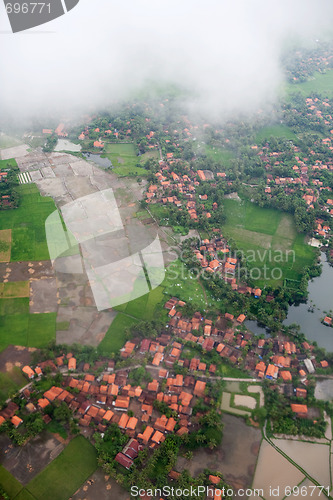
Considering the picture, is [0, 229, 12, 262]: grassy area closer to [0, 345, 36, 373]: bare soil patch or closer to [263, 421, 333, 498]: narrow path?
[0, 345, 36, 373]: bare soil patch

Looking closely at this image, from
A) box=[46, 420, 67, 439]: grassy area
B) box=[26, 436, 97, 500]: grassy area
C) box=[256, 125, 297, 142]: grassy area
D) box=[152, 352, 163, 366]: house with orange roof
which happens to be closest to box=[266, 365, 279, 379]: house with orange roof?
box=[152, 352, 163, 366]: house with orange roof

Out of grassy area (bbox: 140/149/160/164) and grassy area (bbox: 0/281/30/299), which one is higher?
grassy area (bbox: 140/149/160/164)

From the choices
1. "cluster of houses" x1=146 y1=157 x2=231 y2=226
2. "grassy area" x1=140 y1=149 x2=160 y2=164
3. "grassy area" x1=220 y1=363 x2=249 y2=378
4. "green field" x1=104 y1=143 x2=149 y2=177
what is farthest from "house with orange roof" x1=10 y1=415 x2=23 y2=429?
"grassy area" x1=140 y1=149 x2=160 y2=164

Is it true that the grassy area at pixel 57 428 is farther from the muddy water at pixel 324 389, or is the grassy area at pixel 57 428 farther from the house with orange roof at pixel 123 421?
the muddy water at pixel 324 389

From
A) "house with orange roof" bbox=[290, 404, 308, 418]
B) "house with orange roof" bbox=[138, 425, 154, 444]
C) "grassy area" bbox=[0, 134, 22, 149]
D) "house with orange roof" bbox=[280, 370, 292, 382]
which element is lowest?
"house with orange roof" bbox=[290, 404, 308, 418]

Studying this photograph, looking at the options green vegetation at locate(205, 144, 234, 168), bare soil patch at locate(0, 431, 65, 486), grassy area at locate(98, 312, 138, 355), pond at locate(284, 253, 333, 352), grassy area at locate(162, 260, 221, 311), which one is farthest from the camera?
green vegetation at locate(205, 144, 234, 168)

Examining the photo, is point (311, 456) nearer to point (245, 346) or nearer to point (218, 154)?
point (245, 346)

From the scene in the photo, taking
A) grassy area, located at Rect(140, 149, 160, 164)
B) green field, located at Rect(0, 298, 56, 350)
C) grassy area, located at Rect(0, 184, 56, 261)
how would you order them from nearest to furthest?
green field, located at Rect(0, 298, 56, 350) < grassy area, located at Rect(0, 184, 56, 261) < grassy area, located at Rect(140, 149, 160, 164)

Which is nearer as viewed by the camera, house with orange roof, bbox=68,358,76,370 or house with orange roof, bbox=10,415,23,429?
house with orange roof, bbox=10,415,23,429
